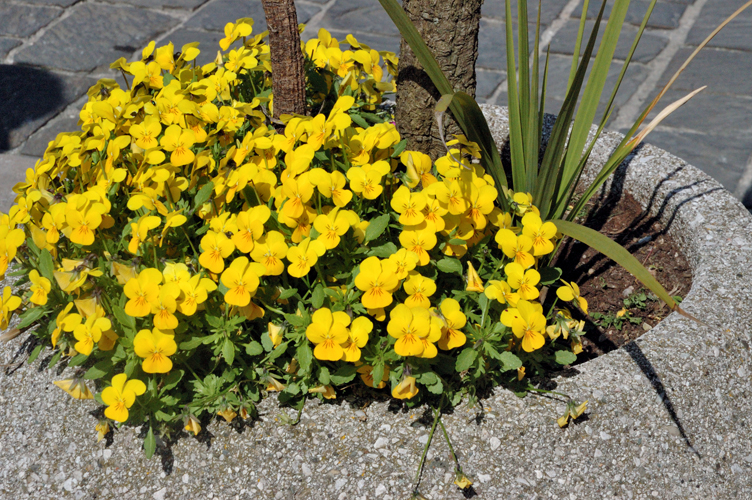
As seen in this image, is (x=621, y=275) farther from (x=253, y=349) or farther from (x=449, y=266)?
(x=253, y=349)

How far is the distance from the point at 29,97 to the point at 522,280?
3.23 meters

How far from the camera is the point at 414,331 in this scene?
1.27m

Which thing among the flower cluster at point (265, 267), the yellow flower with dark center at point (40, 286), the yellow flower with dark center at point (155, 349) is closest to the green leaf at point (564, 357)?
the flower cluster at point (265, 267)

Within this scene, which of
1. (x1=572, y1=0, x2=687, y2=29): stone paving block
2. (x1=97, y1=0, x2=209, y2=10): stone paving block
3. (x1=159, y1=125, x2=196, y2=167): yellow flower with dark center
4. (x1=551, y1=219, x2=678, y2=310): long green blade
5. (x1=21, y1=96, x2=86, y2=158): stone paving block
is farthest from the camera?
(x1=97, y1=0, x2=209, y2=10): stone paving block

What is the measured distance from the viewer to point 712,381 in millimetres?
1473

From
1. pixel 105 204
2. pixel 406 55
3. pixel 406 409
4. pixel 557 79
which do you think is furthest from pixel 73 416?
pixel 557 79

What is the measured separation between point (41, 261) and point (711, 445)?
1.59 m

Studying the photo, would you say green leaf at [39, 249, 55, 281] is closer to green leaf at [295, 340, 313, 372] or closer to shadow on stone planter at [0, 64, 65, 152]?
green leaf at [295, 340, 313, 372]

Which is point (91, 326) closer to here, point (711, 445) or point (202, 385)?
point (202, 385)

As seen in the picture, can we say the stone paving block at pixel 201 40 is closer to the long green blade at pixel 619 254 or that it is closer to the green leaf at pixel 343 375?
the green leaf at pixel 343 375

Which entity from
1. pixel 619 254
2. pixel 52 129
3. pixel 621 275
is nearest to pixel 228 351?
pixel 619 254

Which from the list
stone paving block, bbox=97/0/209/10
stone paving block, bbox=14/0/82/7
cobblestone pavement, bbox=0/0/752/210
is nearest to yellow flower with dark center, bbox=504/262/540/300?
cobblestone pavement, bbox=0/0/752/210

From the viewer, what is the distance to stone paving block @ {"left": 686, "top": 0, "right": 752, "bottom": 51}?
12.7ft

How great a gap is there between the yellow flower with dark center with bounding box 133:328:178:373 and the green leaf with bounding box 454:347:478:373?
1.96ft
